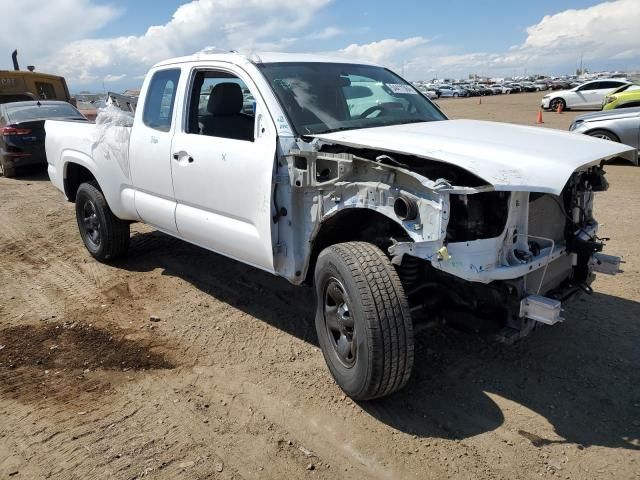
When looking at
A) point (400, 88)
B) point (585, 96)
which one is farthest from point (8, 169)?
A: point (585, 96)

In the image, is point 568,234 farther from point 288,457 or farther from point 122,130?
point 122,130

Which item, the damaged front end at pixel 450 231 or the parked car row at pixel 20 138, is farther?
the parked car row at pixel 20 138

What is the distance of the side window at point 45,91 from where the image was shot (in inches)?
645

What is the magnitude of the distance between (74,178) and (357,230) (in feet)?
13.4

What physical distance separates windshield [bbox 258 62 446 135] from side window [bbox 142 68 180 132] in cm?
104

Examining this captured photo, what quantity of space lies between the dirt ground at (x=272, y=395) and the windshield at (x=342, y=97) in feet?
5.39

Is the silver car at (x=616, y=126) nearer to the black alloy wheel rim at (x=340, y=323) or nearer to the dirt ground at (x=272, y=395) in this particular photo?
the dirt ground at (x=272, y=395)

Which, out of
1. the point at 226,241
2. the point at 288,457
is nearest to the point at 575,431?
the point at 288,457

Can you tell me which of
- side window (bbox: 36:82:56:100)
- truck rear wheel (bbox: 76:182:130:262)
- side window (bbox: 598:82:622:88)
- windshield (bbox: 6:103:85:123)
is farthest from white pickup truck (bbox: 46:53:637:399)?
side window (bbox: 598:82:622:88)

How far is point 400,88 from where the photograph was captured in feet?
15.1

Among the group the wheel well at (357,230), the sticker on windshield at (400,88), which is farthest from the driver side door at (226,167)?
the sticker on windshield at (400,88)

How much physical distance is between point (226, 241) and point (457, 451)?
2.19 m

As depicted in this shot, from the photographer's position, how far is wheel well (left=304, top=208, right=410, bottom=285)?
3.44 metres

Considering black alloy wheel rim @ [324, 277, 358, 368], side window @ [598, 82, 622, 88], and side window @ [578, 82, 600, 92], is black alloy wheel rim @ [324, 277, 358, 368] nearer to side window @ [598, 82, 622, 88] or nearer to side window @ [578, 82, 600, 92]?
side window @ [598, 82, 622, 88]
